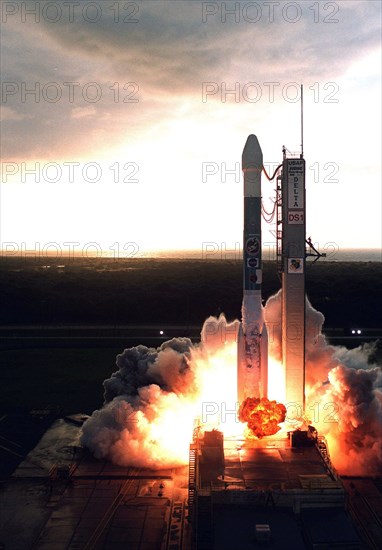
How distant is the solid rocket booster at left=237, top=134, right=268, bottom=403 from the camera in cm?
3344

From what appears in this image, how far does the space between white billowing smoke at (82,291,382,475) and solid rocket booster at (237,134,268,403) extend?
303 cm

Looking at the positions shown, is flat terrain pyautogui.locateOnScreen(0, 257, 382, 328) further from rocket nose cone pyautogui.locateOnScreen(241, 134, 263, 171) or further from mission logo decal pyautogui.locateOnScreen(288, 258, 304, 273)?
rocket nose cone pyautogui.locateOnScreen(241, 134, 263, 171)

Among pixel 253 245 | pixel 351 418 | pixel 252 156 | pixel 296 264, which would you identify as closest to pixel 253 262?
pixel 253 245

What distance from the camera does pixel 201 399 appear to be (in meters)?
37.4

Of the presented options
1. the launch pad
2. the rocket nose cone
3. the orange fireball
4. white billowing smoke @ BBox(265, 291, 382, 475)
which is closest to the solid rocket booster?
the rocket nose cone

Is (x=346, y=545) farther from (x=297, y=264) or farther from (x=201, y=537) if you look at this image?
(x=297, y=264)

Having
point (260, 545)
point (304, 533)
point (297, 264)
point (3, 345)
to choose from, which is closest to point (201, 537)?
point (260, 545)

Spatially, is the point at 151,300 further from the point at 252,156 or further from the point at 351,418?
the point at 351,418

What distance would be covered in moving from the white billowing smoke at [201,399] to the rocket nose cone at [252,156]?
34.0 feet

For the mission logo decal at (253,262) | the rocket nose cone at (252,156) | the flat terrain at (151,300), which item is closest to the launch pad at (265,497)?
the mission logo decal at (253,262)

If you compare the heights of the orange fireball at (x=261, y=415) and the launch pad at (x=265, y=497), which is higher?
the orange fireball at (x=261, y=415)

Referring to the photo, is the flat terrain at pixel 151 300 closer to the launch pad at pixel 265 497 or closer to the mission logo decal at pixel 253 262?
the mission logo decal at pixel 253 262

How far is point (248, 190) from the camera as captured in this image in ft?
110

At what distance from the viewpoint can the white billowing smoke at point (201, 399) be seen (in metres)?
33.3
